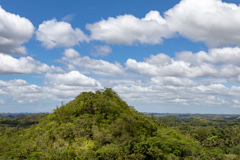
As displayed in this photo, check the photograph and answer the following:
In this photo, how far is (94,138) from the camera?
4394 centimetres

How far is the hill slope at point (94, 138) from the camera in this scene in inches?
1535

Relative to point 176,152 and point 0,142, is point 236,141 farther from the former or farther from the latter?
point 0,142

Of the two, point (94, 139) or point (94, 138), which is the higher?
point (94, 138)

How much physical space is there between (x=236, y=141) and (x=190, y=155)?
335 feet

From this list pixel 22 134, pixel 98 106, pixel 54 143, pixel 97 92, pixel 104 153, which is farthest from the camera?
pixel 97 92

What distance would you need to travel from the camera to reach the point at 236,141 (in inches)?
4975

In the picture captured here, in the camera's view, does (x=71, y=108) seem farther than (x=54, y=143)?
Yes

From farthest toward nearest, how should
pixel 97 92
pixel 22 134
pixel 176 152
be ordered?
pixel 97 92 < pixel 22 134 < pixel 176 152

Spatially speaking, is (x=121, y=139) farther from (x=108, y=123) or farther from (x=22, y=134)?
(x=22, y=134)

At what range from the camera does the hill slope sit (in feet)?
128

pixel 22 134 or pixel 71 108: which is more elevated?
pixel 71 108

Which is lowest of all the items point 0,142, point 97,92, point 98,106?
point 0,142

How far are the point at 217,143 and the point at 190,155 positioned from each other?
95146 mm

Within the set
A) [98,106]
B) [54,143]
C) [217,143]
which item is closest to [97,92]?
[98,106]
